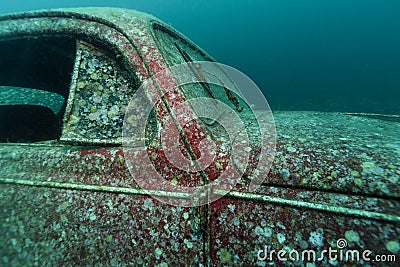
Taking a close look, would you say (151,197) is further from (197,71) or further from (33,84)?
(33,84)

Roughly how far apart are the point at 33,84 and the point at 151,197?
277 centimetres

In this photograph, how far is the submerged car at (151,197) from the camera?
1.02 m

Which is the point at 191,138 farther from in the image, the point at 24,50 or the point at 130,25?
the point at 24,50

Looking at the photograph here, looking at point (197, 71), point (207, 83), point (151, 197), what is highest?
point (197, 71)

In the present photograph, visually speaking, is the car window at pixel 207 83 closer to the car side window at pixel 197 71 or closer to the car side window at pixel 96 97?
the car side window at pixel 197 71

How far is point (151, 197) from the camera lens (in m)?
1.21

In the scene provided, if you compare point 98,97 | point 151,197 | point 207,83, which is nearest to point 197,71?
point 207,83

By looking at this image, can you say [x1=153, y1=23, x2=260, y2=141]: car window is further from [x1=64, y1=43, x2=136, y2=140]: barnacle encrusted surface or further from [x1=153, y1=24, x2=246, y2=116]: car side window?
[x1=64, y1=43, x2=136, y2=140]: barnacle encrusted surface

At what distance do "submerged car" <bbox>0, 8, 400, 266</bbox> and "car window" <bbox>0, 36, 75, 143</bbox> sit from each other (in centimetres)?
44

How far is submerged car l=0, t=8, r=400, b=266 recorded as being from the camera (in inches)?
40.3

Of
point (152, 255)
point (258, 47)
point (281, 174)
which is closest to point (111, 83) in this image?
point (152, 255)

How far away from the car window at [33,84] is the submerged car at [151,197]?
442 millimetres

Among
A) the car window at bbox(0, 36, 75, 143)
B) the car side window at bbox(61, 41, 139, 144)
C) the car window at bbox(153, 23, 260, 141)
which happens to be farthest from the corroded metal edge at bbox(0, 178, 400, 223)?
the car window at bbox(0, 36, 75, 143)

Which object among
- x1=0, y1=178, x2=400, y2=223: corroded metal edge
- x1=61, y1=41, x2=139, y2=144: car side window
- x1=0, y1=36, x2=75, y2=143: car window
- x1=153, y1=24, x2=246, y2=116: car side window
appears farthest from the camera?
x1=0, y1=36, x2=75, y2=143: car window
